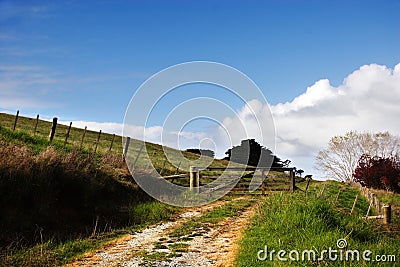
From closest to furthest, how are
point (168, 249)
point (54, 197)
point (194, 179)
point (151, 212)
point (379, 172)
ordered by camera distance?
point (168, 249) → point (54, 197) → point (151, 212) → point (194, 179) → point (379, 172)

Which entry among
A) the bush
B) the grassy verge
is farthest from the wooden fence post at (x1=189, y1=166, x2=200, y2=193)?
the grassy verge

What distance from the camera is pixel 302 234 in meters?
8.00

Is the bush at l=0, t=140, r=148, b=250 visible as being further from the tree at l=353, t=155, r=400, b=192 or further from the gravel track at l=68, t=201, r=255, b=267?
the tree at l=353, t=155, r=400, b=192

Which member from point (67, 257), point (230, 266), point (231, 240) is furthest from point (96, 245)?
point (230, 266)

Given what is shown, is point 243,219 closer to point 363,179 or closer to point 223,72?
point 223,72

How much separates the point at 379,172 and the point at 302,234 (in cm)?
→ 3339

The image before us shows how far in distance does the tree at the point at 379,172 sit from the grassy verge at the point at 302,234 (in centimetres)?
2929

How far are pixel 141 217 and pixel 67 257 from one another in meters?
5.24

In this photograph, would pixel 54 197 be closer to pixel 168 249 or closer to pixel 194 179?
pixel 168 249

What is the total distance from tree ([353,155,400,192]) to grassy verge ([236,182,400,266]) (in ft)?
96.1

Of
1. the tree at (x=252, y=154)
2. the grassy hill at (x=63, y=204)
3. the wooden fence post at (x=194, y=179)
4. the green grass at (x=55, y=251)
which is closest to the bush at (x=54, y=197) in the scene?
the grassy hill at (x=63, y=204)

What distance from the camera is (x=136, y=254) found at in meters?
8.71

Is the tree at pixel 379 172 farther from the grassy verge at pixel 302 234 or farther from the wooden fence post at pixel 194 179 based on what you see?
the grassy verge at pixel 302 234

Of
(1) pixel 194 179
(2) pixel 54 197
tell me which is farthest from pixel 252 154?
(2) pixel 54 197
